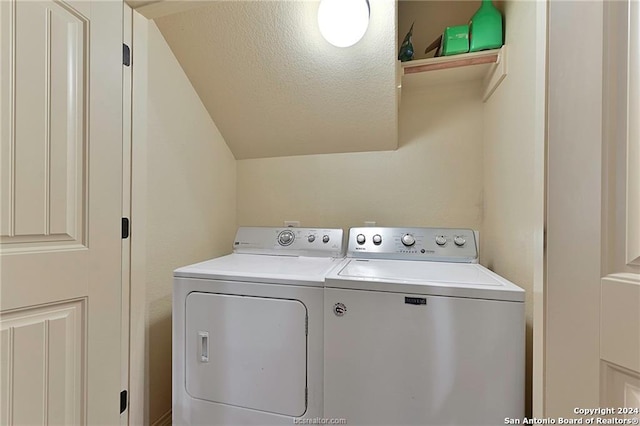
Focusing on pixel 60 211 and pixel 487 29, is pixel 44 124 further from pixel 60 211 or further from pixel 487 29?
pixel 487 29

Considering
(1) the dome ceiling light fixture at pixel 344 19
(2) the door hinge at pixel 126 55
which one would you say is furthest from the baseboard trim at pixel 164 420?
(1) the dome ceiling light fixture at pixel 344 19

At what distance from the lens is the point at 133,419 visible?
118 cm

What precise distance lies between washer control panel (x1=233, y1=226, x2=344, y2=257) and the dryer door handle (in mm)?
614

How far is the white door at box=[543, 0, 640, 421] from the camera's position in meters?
0.49

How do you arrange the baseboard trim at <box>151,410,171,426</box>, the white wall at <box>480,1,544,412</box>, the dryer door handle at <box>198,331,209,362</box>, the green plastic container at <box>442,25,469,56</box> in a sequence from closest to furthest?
the white wall at <box>480,1,544,412</box> < the dryer door handle at <box>198,331,209,362</box> < the baseboard trim at <box>151,410,171,426</box> < the green plastic container at <box>442,25,469,56</box>

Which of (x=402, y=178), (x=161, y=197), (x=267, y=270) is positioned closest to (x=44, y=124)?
(x=161, y=197)

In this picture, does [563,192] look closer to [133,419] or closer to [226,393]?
[226,393]

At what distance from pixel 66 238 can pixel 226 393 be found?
824 millimetres

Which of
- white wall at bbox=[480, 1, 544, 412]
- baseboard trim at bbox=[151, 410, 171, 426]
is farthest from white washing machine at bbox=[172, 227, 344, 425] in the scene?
white wall at bbox=[480, 1, 544, 412]

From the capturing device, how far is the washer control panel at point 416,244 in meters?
1.42

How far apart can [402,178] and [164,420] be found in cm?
187

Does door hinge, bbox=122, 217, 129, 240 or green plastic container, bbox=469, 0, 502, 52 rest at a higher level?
green plastic container, bbox=469, 0, 502, 52

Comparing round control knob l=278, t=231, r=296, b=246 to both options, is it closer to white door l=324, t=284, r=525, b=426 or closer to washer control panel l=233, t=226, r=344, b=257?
washer control panel l=233, t=226, r=344, b=257

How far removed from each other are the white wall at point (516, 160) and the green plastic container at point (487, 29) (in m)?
0.04
